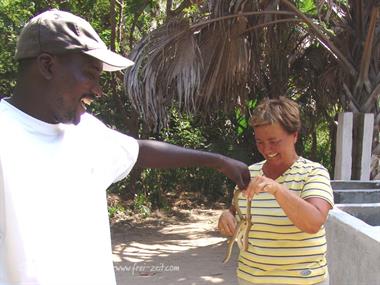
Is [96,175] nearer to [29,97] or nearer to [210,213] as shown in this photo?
[29,97]

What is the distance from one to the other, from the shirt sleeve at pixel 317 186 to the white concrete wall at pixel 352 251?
89 cm

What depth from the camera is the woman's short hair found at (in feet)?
6.53

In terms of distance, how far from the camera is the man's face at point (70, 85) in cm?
122

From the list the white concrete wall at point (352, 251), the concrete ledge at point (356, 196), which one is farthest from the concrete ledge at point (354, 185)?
the white concrete wall at point (352, 251)

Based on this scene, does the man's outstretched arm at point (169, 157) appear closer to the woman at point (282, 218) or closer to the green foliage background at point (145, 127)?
the woman at point (282, 218)

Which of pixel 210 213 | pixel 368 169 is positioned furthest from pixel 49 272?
pixel 210 213

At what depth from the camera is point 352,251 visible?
2992 millimetres

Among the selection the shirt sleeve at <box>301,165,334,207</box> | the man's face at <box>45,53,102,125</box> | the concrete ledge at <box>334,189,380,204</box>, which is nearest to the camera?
the man's face at <box>45,53,102,125</box>

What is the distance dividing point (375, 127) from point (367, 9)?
125 cm

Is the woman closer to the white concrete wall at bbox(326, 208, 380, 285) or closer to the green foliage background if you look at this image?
the white concrete wall at bbox(326, 208, 380, 285)

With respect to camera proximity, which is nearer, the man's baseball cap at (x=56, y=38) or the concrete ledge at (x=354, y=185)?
the man's baseball cap at (x=56, y=38)

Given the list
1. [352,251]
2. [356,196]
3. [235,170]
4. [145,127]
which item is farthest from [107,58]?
[145,127]

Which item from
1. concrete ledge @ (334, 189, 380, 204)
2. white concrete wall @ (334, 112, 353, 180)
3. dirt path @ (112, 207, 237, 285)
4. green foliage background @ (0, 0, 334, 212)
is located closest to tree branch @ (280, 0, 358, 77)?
white concrete wall @ (334, 112, 353, 180)

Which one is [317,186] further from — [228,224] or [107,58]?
[107,58]
